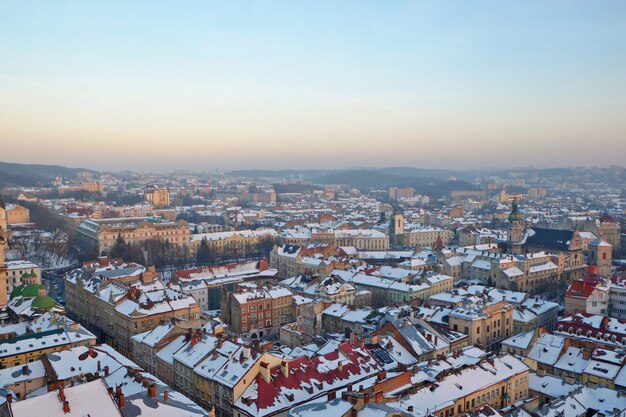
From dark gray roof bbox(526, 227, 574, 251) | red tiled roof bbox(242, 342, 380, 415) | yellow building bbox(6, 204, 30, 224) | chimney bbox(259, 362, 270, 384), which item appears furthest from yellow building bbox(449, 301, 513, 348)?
yellow building bbox(6, 204, 30, 224)

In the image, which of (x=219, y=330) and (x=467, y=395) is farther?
(x=219, y=330)

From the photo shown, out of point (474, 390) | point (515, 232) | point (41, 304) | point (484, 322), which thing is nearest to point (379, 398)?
point (474, 390)

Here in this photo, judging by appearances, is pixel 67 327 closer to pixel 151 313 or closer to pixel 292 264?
pixel 151 313

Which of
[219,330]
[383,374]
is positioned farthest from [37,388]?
[383,374]

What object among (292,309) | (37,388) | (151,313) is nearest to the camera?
(37,388)

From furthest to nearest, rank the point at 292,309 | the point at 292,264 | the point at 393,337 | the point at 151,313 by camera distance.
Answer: the point at 292,264, the point at 292,309, the point at 151,313, the point at 393,337

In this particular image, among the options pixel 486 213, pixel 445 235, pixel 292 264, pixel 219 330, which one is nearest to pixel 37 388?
pixel 219 330

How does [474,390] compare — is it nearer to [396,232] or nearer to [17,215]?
[396,232]

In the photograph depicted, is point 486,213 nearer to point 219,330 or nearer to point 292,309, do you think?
point 292,309

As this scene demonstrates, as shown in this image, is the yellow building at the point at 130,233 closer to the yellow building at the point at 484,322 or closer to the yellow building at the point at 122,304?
the yellow building at the point at 122,304
